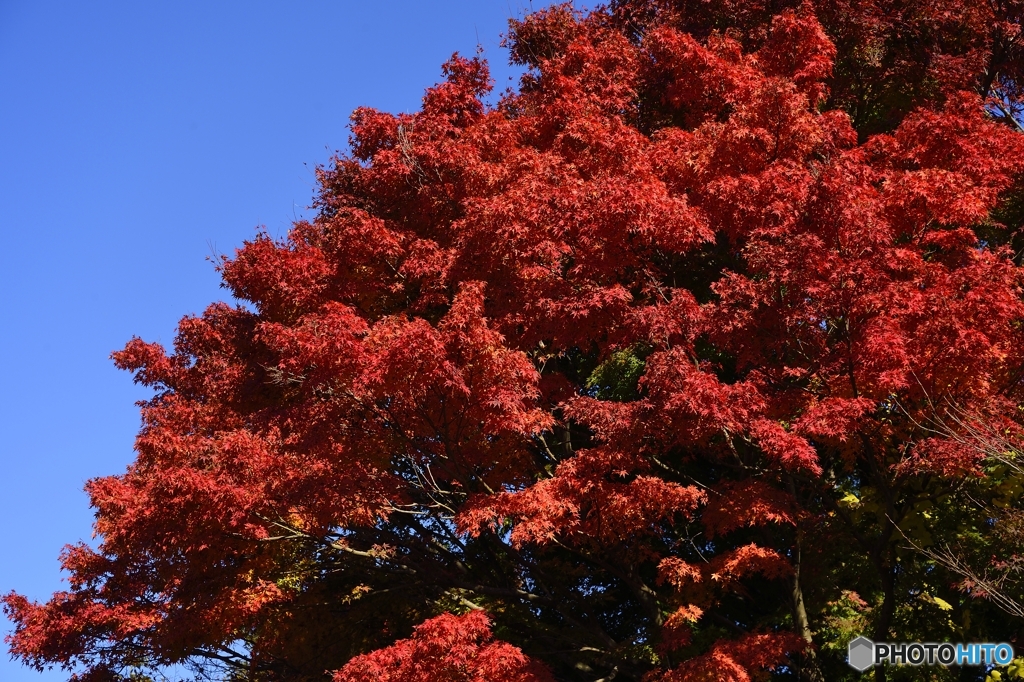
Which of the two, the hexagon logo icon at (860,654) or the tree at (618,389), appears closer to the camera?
the tree at (618,389)

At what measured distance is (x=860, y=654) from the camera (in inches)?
526

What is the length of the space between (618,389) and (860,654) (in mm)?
5266

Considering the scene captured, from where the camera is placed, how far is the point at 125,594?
55.8ft

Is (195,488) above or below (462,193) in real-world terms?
below

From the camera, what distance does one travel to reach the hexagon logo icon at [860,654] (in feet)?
43.5

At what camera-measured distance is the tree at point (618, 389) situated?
12.5m

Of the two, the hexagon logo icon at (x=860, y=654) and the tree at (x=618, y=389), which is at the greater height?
the tree at (x=618, y=389)

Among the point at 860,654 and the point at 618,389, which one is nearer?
the point at 860,654

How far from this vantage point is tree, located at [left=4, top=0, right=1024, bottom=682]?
12508 millimetres

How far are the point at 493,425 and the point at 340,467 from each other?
8.13ft

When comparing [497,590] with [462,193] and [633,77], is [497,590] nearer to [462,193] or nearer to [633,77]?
[462,193]

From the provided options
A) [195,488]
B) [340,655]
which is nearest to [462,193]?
[195,488]

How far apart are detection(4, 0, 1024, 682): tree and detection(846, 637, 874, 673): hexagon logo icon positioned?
45 centimetres

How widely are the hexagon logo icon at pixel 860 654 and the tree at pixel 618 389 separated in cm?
45
